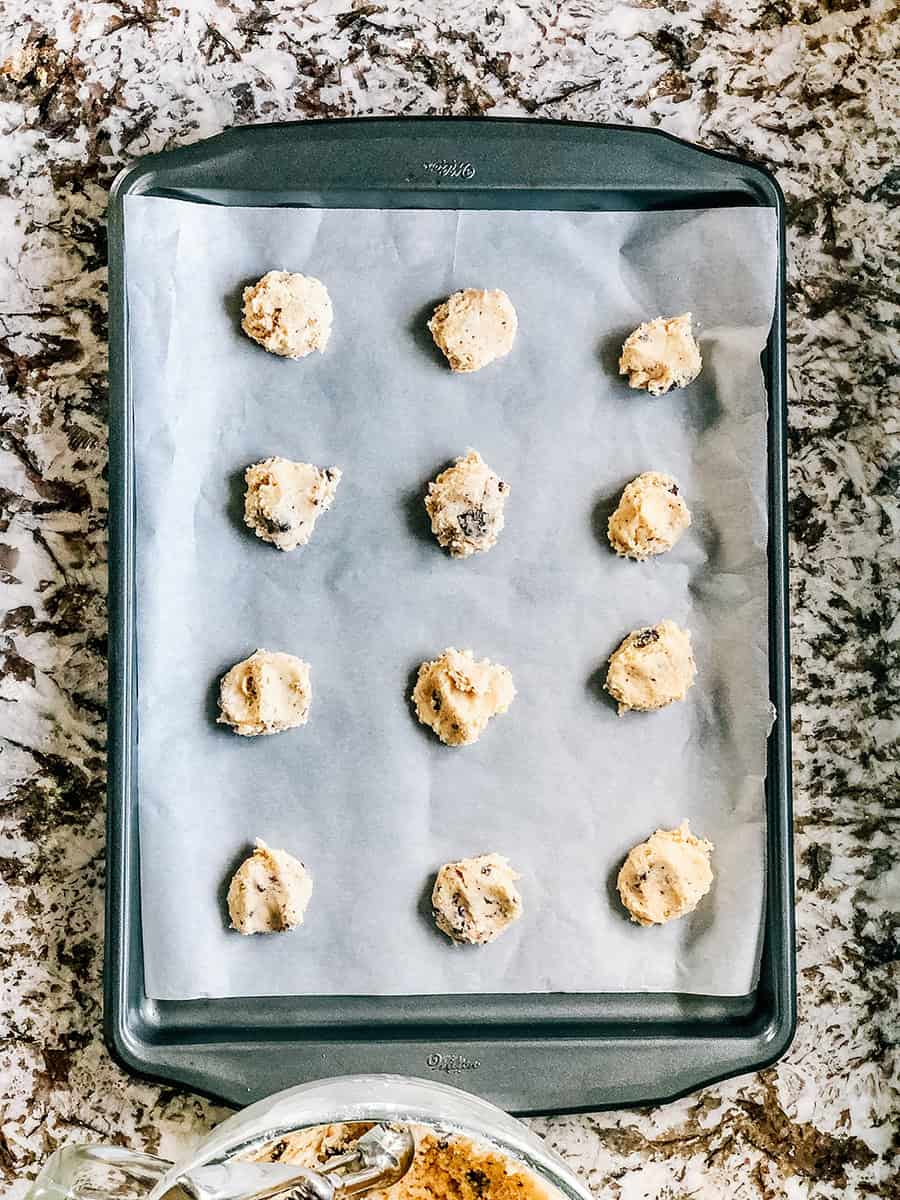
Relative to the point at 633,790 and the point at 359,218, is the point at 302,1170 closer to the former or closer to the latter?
the point at 633,790

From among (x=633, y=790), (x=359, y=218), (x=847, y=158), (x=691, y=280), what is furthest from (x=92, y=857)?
(x=847, y=158)

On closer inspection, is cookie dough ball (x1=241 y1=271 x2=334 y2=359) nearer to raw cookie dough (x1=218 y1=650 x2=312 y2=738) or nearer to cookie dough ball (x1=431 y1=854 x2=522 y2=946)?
raw cookie dough (x1=218 y1=650 x2=312 y2=738)

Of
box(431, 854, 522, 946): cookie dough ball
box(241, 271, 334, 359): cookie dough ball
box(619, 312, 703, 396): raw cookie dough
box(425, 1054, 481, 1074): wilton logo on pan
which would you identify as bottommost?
box(425, 1054, 481, 1074): wilton logo on pan

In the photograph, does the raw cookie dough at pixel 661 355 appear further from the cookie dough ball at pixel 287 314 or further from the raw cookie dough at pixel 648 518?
the cookie dough ball at pixel 287 314

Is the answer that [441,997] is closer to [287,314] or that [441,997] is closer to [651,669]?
[651,669]

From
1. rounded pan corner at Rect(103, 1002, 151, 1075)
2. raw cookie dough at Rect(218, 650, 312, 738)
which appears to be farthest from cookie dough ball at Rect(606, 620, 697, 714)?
rounded pan corner at Rect(103, 1002, 151, 1075)

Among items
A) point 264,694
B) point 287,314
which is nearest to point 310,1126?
point 264,694
